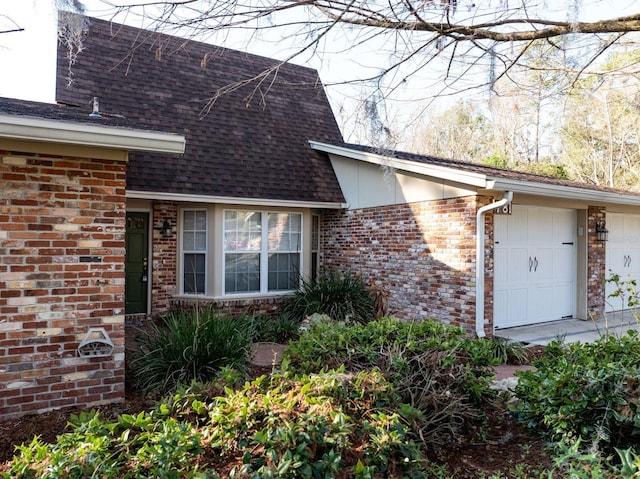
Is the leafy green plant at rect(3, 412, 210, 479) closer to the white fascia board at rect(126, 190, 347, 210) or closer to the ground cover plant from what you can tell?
the ground cover plant

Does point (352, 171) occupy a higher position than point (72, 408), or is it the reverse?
point (352, 171)

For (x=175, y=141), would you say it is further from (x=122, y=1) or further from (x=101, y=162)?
(x=122, y=1)

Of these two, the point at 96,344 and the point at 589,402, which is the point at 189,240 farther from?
the point at 589,402

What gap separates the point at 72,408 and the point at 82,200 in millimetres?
2060

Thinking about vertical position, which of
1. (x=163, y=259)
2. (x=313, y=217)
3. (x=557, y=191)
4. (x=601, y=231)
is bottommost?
(x=163, y=259)

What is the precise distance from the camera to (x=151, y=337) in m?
5.64

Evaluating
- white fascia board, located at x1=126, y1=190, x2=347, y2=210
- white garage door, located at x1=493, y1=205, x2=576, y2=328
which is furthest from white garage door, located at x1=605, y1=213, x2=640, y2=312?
white fascia board, located at x1=126, y1=190, x2=347, y2=210

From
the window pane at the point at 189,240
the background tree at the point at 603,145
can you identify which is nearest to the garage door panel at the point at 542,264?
the window pane at the point at 189,240

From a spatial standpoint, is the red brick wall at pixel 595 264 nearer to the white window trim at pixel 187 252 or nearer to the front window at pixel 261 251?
the front window at pixel 261 251

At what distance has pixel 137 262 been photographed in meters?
8.83

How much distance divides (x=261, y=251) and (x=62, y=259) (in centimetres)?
512

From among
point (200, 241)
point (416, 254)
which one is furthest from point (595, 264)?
point (200, 241)

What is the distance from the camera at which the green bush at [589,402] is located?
3.08 meters

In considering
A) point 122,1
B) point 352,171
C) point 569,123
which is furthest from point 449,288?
point 569,123
